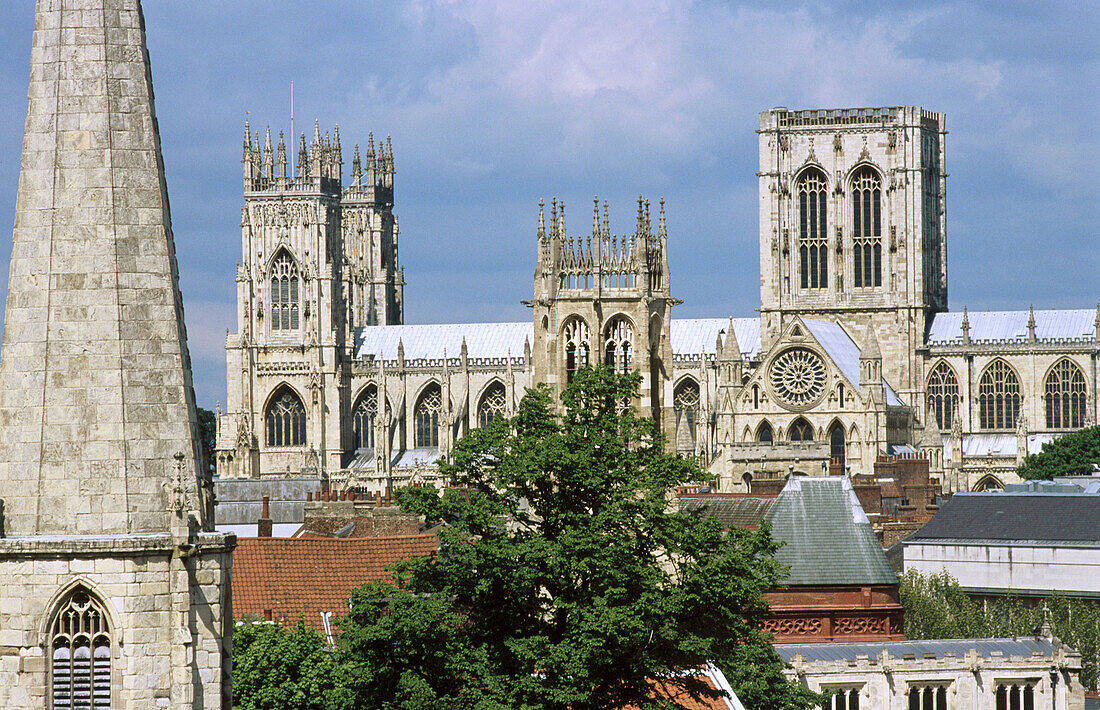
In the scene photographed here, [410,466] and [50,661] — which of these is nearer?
[50,661]

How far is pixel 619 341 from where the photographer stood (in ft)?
168

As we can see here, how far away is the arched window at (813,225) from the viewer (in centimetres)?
11962

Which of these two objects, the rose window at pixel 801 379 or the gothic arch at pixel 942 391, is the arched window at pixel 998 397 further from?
the rose window at pixel 801 379

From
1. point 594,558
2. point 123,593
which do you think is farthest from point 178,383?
Answer: point 594,558

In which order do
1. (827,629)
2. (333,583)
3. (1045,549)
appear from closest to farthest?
(333,583) < (827,629) < (1045,549)

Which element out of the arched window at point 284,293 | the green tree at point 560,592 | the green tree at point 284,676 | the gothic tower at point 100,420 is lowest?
the green tree at point 284,676

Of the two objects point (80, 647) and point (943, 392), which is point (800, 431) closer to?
point (943, 392)

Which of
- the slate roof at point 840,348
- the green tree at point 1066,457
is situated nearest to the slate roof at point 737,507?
the slate roof at point 840,348

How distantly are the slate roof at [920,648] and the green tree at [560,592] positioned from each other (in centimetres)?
1367

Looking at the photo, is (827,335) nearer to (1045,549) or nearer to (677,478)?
(1045,549)

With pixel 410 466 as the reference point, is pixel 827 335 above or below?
above

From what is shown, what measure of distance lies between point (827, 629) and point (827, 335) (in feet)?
228

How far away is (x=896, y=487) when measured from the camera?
8581cm

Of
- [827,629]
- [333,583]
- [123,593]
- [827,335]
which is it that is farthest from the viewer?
[827,335]
